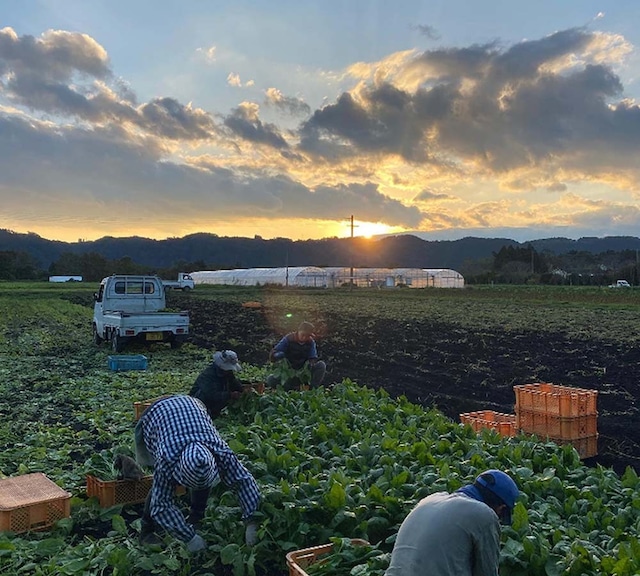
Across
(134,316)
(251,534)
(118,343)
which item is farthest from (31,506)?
(118,343)

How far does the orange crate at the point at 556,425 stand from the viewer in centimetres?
823

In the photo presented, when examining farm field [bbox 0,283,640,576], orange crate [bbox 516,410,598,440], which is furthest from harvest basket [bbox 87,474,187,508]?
orange crate [bbox 516,410,598,440]

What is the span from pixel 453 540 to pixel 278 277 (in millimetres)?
89187

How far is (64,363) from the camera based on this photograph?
16.8 m

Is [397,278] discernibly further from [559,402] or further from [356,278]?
[559,402]

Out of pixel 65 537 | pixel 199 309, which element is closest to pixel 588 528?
pixel 65 537

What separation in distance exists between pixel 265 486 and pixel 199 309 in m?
34.5

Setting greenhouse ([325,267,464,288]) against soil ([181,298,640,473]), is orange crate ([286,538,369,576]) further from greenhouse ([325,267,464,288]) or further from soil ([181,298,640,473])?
greenhouse ([325,267,464,288])

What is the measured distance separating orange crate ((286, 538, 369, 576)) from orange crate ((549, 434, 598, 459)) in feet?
15.2

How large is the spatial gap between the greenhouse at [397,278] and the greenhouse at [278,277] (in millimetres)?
2217

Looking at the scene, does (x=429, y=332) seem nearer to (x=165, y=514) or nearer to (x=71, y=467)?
(x=71, y=467)

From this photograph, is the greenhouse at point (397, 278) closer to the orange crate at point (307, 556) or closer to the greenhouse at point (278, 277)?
the greenhouse at point (278, 277)

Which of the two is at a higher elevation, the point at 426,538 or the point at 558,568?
the point at 426,538

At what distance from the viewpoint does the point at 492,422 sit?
8.97 metres
